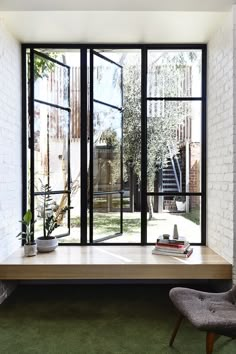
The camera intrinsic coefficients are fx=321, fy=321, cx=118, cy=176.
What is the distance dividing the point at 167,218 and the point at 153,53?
6.56 feet

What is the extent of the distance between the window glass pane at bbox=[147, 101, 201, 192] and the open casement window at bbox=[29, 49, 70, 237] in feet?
3.39

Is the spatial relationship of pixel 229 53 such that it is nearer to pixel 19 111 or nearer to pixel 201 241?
pixel 201 241

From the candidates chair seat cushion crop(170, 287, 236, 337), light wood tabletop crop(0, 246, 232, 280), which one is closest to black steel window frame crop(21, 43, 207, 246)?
light wood tabletop crop(0, 246, 232, 280)

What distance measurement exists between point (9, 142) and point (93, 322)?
1977 millimetres

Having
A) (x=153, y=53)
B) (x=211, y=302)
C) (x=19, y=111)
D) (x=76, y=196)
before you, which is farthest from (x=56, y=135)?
(x=211, y=302)

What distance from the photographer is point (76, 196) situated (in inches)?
154

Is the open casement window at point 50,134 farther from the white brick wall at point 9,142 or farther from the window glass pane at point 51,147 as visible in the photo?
the white brick wall at point 9,142

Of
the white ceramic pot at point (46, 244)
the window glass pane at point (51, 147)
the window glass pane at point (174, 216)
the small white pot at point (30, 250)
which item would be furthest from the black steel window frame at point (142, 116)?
the small white pot at point (30, 250)

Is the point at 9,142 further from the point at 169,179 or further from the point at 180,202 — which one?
the point at 180,202

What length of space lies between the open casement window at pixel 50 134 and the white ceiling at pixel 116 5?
3.06 ft

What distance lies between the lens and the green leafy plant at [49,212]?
3.57 m

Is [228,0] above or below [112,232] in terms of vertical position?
above

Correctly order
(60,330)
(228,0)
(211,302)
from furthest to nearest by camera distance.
→ (228,0) < (60,330) < (211,302)

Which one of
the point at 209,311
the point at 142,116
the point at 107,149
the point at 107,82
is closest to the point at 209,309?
the point at 209,311
